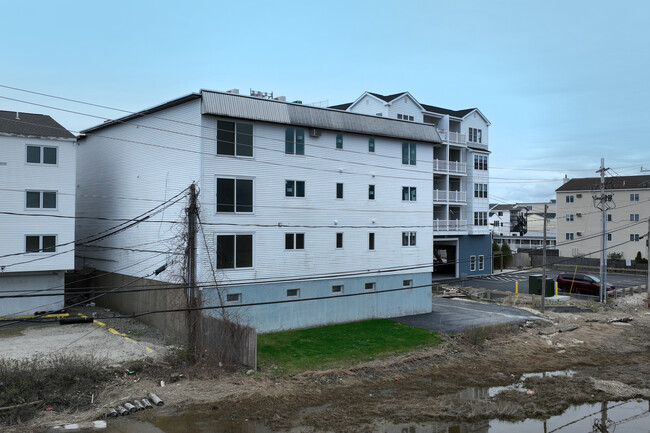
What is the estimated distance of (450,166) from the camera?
49594 millimetres

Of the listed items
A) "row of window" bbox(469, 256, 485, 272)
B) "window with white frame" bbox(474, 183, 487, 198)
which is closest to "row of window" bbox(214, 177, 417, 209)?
"window with white frame" bbox(474, 183, 487, 198)

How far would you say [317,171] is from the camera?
1131 inches

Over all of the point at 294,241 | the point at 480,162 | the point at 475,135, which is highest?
the point at 475,135

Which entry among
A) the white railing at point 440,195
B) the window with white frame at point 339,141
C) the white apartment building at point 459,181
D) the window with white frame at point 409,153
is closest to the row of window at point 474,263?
the white apartment building at point 459,181

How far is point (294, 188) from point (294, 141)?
2521 millimetres

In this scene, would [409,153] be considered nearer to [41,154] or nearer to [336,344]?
[336,344]

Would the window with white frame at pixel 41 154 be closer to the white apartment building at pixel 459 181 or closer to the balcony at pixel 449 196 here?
the white apartment building at pixel 459 181

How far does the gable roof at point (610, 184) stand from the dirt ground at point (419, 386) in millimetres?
45715

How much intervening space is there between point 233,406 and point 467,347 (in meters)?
12.7

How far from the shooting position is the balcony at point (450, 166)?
4841 cm

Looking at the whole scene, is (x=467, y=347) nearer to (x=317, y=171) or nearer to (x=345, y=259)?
(x=345, y=259)

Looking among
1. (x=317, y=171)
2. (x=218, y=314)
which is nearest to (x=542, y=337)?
(x=317, y=171)

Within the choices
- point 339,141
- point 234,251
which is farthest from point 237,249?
point 339,141

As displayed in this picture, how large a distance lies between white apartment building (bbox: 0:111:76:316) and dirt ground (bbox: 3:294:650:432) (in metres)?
13.3
